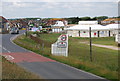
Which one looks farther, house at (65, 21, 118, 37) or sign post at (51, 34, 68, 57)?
house at (65, 21, 118, 37)

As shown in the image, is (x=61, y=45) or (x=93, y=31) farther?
(x=93, y=31)

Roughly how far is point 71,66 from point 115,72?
528cm

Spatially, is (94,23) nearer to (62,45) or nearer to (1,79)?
(62,45)

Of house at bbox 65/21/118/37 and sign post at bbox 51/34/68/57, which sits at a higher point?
sign post at bbox 51/34/68/57

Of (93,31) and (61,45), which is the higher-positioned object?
(61,45)

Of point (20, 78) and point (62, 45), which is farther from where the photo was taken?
point (62, 45)

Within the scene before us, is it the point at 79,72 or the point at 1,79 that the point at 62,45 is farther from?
the point at 1,79

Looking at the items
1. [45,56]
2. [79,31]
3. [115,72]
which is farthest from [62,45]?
[79,31]

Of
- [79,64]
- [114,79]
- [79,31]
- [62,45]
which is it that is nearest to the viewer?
[114,79]

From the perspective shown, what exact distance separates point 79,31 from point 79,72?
53.1 m

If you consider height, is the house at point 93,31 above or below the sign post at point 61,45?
below

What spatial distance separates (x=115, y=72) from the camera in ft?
58.9

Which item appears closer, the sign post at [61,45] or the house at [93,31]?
the sign post at [61,45]

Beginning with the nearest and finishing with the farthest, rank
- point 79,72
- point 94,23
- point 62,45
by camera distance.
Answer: point 79,72 → point 62,45 → point 94,23
